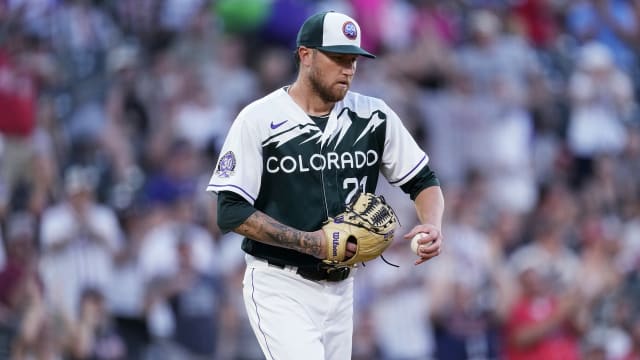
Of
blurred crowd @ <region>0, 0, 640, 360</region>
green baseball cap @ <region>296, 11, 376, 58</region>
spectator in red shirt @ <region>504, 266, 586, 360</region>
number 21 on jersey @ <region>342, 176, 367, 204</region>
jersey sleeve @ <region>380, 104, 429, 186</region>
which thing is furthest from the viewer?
spectator in red shirt @ <region>504, 266, 586, 360</region>

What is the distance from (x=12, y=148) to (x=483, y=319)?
14.9 feet

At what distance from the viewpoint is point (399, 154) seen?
686cm

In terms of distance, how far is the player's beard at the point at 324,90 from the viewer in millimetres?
6535

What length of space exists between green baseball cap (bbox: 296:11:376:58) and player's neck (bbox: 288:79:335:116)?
9.8 inches

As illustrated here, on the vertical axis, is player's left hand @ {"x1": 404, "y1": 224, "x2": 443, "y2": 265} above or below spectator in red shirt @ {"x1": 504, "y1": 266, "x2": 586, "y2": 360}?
above

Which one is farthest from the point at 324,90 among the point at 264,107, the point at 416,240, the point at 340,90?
the point at 416,240

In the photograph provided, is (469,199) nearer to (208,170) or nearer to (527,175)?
(527,175)


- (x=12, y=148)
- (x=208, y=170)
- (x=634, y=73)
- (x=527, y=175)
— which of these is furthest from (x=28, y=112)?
(x=634, y=73)

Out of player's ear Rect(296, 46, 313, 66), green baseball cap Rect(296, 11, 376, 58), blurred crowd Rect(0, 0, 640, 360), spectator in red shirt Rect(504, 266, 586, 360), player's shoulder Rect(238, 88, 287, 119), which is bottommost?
spectator in red shirt Rect(504, 266, 586, 360)

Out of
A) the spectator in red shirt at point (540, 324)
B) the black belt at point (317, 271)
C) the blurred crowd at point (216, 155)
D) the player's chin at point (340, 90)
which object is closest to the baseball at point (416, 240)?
the black belt at point (317, 271)

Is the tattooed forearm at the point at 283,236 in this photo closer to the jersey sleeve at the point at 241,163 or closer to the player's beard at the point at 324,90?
the jersey sleeve at the point at 241,163

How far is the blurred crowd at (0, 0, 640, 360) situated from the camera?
11.2 metres

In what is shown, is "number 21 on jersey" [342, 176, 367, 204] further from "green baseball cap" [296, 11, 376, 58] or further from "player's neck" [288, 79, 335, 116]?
"green baseball cap" [296, 11, 376, 58]

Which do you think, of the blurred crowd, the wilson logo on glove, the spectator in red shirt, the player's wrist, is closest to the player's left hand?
the wilson logo on glove
